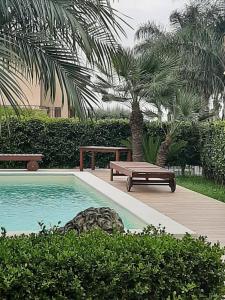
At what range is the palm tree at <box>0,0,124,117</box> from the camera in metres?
4.93

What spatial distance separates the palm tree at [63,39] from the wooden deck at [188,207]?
2997 mm

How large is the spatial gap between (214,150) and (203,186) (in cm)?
154

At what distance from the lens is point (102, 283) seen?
3.46m

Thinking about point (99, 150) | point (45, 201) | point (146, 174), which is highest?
point (99, 150)

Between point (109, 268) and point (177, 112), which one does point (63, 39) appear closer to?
point (109, 268)

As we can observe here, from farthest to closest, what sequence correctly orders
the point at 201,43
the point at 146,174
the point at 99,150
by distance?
the point at 201,43 < the point at 99,150 < the point at 146,174

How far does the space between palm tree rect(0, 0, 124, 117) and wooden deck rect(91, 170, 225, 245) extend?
2997 mm

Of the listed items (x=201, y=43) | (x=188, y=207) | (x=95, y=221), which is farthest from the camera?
(x=201, y=43)

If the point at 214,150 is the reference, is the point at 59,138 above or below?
above

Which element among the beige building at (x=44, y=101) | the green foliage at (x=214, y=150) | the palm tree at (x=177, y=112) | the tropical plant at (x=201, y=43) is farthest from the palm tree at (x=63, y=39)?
the tropical plant at (x=201, y=43)

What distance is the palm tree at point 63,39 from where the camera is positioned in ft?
16.2

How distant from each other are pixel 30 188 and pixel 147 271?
414 inches

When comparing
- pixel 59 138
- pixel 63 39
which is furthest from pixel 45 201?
pixel 59 138

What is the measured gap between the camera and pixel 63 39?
17.7 feet
